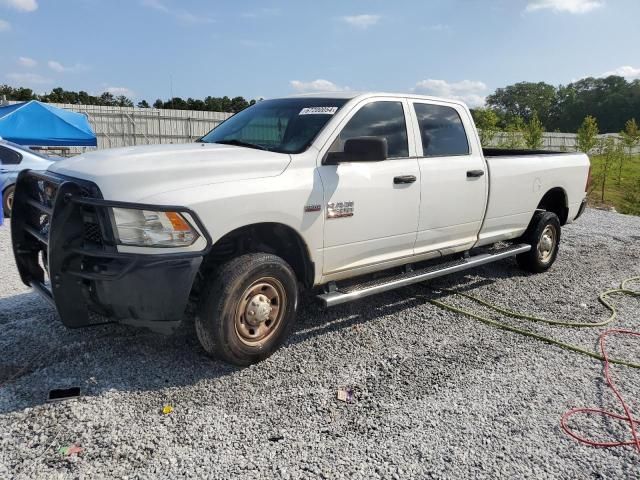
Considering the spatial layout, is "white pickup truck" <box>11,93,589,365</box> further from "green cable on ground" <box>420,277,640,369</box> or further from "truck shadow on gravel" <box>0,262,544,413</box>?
"green cable on ground" <box>420,277,640,369</box>

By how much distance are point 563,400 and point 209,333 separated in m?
2.40

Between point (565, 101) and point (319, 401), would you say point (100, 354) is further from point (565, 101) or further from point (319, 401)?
point (565, 101)

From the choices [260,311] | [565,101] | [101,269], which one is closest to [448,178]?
[260,311]

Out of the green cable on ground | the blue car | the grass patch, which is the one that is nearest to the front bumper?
the green cable on ground

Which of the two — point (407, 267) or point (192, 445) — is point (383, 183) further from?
point (192, 445)

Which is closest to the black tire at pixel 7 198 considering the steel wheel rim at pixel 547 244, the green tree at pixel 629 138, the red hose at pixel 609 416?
the steel wheel rim at pixel 547 244

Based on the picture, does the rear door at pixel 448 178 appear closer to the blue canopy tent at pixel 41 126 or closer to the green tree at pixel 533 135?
the blue canopy tent at pixel 41 126

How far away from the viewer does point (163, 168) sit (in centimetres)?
334

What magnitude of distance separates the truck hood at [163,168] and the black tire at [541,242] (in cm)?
386

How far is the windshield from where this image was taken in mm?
4160

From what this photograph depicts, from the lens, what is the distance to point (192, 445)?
2.83 meters

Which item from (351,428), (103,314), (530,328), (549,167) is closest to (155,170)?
(103,314)

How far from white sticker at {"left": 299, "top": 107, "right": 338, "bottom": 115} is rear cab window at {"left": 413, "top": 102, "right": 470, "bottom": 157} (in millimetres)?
969

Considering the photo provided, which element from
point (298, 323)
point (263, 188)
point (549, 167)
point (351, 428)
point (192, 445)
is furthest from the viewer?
point (549, 167)
